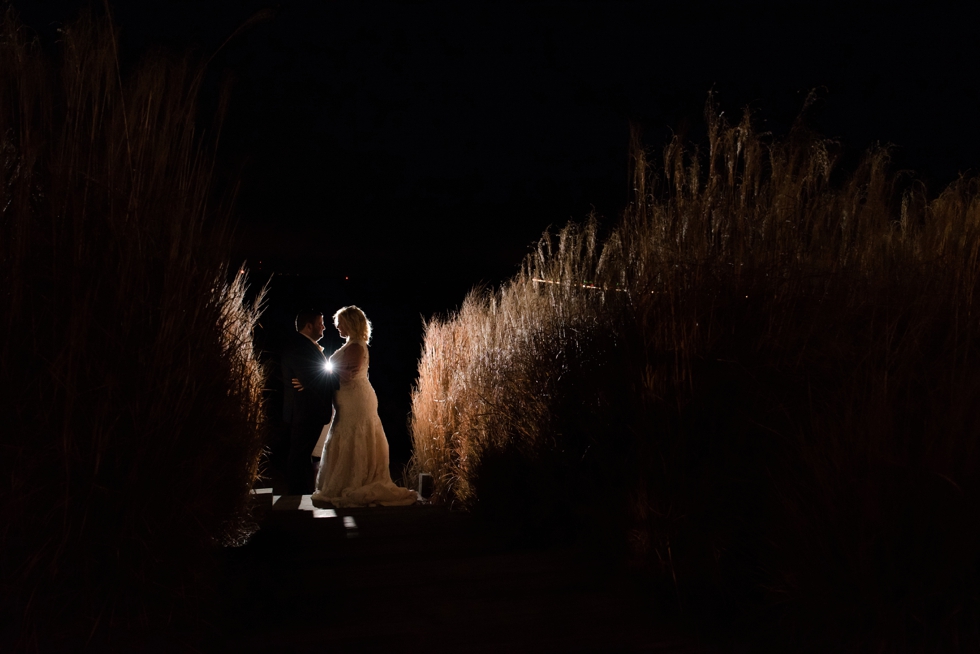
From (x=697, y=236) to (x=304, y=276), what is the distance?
2962 cm

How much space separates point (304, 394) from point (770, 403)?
378cm

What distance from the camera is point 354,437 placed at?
564 cm

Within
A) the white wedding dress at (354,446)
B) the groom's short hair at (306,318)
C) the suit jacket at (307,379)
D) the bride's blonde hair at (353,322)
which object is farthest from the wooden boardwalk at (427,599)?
the groom's short hair at (306,318)

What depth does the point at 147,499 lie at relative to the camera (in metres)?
1.93

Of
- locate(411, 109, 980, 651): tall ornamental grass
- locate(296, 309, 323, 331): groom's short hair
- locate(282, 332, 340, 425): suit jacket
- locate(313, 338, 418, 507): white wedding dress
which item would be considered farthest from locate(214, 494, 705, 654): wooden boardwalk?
locate(296, 309, 323, 331): groom's short hair

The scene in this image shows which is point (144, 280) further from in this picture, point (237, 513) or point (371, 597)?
point (237, 513)

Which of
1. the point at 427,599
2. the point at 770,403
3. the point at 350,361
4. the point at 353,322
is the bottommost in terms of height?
the point at 427,599

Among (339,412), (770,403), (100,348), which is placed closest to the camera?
(100,348)

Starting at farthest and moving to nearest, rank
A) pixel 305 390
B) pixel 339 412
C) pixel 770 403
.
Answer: pixel 339 412, pixel 305 390, pixel 770 403

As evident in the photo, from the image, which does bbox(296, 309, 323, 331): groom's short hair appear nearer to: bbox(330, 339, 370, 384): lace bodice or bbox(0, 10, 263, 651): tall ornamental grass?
bbox(330, 339, 370, 384): lace bodice

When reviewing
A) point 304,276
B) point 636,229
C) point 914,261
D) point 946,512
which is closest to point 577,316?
point 636,229

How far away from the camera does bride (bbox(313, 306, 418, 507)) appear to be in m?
5.61

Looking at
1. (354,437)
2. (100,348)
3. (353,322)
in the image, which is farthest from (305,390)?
(100,348)

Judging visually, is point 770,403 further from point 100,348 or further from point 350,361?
point 350,361
